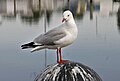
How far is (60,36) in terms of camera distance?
4473 millimetres

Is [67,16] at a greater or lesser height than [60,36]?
greater

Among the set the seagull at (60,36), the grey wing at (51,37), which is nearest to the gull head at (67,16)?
the seagull at (60,36)

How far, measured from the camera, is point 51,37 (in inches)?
180

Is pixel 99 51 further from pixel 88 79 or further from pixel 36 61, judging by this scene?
pixel 88 79

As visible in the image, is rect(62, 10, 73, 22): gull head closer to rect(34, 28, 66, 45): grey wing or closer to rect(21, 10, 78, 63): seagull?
rect(21, 10, 78, 63): seagull

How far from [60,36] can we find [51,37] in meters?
0.14

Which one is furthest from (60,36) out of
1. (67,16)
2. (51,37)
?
(67,16)

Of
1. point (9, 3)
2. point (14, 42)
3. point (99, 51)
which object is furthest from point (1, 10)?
point (99, 51)

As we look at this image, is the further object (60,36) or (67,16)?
(60,36)

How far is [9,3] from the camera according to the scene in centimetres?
6744

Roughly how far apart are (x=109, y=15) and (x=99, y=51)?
3275 cm

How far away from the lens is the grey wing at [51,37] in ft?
14.4

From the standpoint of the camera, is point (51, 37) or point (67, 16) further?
point (51, 37)

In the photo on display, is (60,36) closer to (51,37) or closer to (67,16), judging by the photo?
(51,37)
